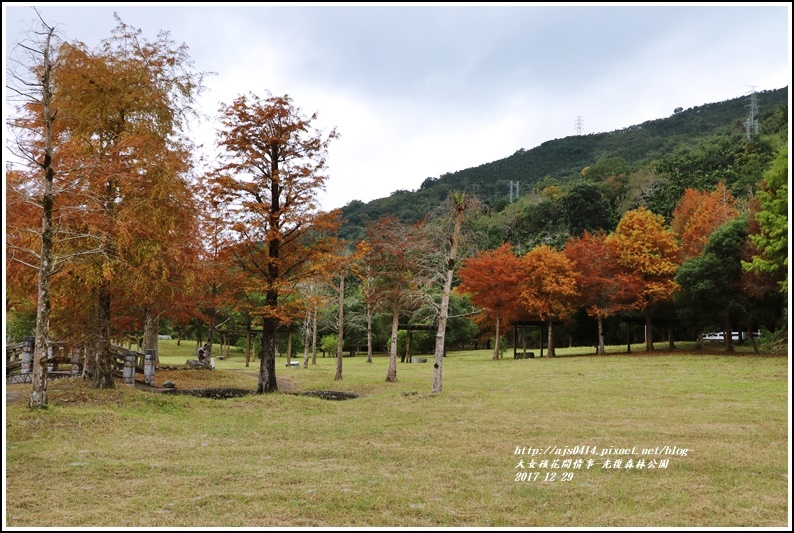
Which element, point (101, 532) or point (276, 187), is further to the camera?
point (276, 187)

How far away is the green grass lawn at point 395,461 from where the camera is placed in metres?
5.67

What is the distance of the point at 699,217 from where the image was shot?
1752 inches

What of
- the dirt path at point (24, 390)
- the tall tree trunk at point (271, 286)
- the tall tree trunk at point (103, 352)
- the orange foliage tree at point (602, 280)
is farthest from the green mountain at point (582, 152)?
the tall tree trunk at point (103, 352)

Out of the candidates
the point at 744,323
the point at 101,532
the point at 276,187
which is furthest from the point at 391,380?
the point at 744,323

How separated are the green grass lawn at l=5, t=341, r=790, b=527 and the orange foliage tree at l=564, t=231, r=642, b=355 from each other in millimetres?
19884

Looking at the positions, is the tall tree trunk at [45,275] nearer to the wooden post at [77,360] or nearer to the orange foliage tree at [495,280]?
the wooden post at [77,360]

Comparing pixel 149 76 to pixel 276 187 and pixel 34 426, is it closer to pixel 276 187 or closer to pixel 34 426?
pixel 276 187

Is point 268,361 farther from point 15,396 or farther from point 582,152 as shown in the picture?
point 582,152

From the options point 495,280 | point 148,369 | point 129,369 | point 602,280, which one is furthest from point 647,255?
point 129,369

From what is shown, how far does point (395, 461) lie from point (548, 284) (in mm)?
30062

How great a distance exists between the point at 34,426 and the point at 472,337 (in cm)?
4562

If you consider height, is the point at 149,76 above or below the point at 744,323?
above

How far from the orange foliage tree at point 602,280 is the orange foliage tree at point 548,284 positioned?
64cm

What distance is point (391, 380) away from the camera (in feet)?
72.6
